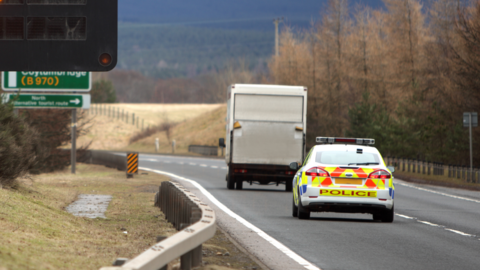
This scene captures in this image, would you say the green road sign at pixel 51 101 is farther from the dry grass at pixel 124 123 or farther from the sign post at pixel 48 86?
the dry grass at pixel 124 123

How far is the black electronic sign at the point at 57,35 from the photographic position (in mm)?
11258

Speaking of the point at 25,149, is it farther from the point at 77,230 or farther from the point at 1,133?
the point at 77,230

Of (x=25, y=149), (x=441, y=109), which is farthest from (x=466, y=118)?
(x=25, y=149)

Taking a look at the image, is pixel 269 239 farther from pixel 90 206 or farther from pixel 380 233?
pixel 90 206

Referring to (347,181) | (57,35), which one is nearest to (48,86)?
(347,181)

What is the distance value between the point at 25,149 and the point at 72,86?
535 inches

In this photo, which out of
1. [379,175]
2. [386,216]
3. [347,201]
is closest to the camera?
[347,201]

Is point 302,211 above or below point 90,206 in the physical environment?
above

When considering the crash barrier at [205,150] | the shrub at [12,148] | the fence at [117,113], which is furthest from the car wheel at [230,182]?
A: the fence at [117,113]

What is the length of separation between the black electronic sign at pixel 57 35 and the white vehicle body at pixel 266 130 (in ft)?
42.8

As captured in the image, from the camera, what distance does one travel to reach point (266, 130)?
80.1 ft

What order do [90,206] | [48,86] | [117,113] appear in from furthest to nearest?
1. [117,113]
2. [48,86]
3. [90,206]

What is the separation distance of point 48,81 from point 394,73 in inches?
1121

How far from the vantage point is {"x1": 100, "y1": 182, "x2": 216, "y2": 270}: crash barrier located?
250 inches
